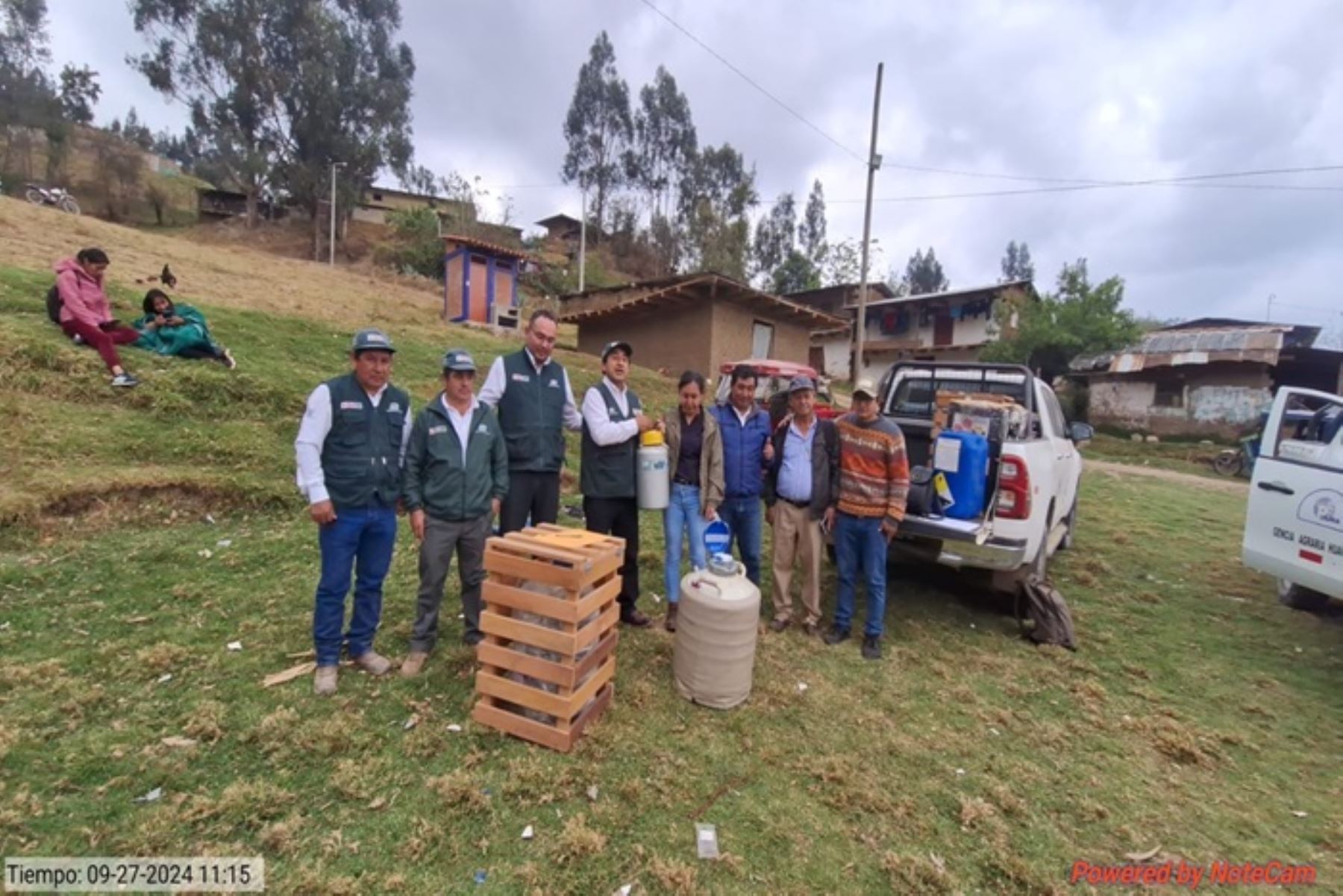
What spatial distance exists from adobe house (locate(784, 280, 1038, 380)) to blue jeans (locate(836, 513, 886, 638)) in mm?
27079

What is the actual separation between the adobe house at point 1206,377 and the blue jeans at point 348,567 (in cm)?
2353

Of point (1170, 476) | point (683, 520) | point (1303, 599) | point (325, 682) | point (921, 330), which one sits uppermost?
point (921, 330)

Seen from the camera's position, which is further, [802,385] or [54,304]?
[54,304]

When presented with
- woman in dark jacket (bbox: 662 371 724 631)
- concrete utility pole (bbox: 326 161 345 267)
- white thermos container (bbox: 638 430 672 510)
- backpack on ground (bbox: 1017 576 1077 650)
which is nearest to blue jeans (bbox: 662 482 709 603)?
woman in dark jacket (bbox: 662 371 724 631)

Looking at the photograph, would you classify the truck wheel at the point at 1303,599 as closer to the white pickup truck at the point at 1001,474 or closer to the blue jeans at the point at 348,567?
the white pickup truck at the point at 1001,474

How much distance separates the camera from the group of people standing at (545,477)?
3.15 m

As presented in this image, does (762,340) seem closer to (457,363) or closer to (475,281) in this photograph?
(475,281)

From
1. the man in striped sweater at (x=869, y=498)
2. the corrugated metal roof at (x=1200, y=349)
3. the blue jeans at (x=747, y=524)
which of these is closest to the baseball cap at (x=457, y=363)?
the blue jeans at (x=747, y=524)

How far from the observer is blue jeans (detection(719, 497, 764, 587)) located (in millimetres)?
4141

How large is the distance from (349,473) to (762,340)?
16.9 metres

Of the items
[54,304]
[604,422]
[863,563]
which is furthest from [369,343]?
[54,304]

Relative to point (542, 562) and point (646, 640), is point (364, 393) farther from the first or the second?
point (646, 640)

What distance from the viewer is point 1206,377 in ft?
63.1

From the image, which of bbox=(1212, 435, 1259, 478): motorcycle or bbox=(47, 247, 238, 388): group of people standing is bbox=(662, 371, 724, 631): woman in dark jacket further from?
bbox=(1212, 435, 1259, 478): motorcycle
